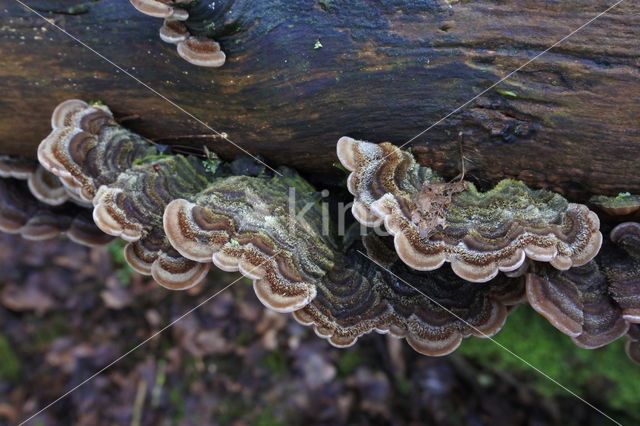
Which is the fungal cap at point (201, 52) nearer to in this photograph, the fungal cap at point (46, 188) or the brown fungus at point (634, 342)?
the fungal cap at point (46, 188)

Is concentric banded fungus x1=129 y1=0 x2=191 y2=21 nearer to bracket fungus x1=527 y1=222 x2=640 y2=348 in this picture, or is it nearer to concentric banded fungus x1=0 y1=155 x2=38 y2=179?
concentric banded fungus x1=0 y1=155 x2=38 y2=179

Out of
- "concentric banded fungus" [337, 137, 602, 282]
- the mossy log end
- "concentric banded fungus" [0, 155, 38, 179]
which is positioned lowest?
"concentric banded fungus" [0, 155, 38, 179]

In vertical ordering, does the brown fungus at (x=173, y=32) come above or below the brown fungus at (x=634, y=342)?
above

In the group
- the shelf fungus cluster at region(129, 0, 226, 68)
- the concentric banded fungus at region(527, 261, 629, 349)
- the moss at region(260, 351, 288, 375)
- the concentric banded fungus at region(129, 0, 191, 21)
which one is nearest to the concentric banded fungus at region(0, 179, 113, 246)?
the shelf fungus cluster at region(129, 0, 226, 68)

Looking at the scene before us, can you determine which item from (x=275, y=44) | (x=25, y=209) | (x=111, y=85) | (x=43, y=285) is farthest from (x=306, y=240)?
(x=43, y=285)

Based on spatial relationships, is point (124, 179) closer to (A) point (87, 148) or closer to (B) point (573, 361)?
(A) point (87, 148)

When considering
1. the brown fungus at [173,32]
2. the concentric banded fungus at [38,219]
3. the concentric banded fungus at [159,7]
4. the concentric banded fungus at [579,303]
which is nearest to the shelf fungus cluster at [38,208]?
the concentric banded fungus at [38,219]

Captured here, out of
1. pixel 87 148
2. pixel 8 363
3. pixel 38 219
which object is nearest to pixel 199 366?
pixel 8 363
